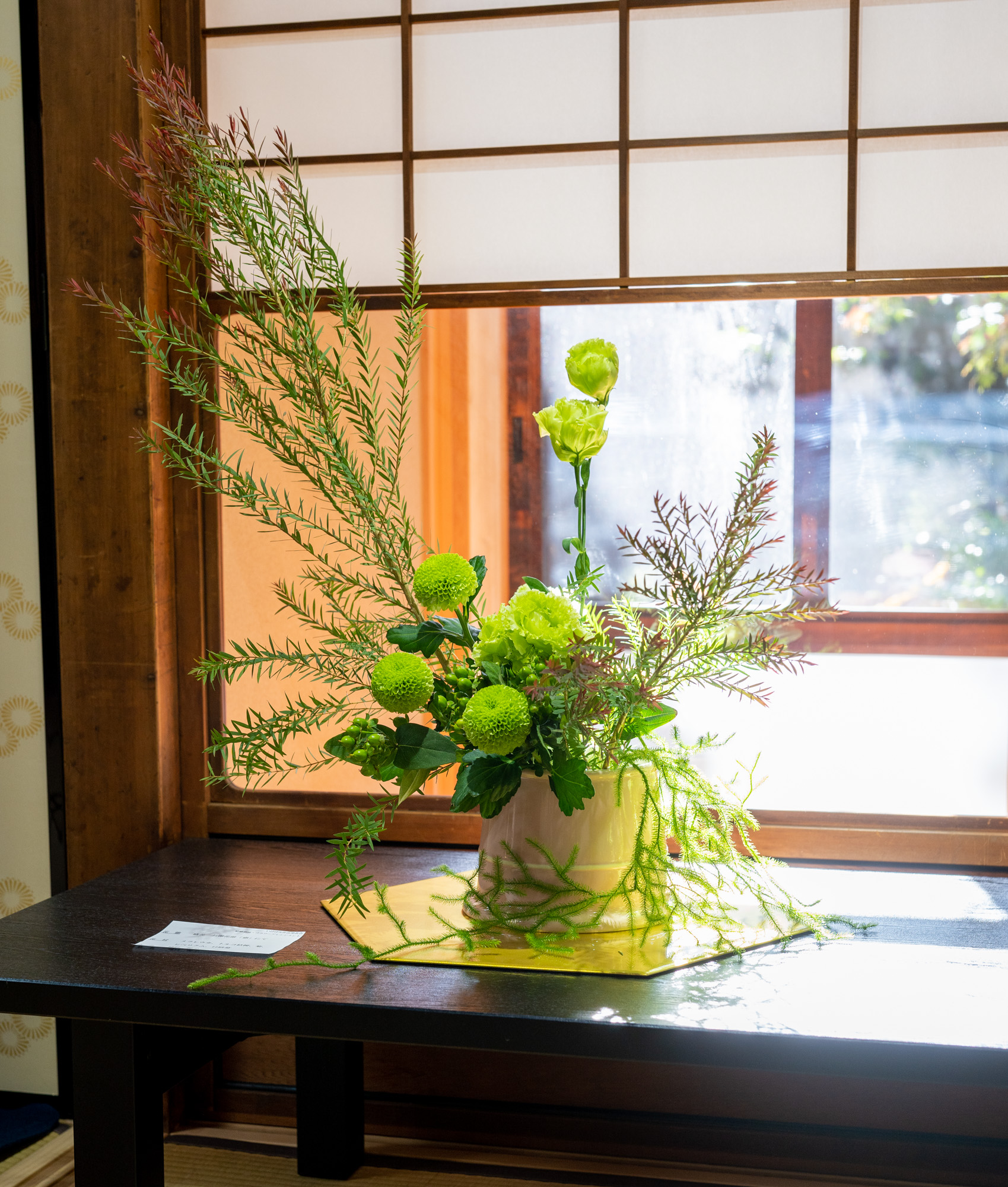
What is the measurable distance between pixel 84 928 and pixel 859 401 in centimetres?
139

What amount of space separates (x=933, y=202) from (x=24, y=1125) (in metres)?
2.03

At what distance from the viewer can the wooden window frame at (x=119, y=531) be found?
1.60 metres

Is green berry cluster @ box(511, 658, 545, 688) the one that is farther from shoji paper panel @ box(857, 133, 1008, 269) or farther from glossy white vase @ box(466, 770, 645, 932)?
shoji paper panel @ box(857, 133, 1008, 269)

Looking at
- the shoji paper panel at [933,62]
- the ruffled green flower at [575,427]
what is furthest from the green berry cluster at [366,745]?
the shoji paper panel at [933,62]

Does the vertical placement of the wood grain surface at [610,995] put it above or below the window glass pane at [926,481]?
below

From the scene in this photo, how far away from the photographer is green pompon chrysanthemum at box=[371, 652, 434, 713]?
3.42ft

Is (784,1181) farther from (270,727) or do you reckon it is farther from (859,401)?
(859,401)

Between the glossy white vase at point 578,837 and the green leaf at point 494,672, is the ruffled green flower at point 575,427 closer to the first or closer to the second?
the green leaf at point 494,672

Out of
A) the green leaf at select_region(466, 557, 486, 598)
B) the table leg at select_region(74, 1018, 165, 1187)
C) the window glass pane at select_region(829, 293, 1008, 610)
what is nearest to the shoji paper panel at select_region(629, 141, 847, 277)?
the window glass pane at select_region(829, 293, 1008, 610)

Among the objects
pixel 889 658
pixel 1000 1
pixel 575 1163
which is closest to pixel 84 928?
pixel 575 1163

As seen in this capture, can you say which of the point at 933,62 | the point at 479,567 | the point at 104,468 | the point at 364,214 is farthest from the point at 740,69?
the point at 104,468

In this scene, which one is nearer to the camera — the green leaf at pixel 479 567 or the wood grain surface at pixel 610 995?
the wood grain surface at pixel 610 995

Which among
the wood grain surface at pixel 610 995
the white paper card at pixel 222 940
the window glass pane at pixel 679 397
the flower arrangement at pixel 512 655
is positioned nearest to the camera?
the wood grain surface at pixel 610 995

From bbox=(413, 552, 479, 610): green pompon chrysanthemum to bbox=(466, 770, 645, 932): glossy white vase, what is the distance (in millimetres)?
209
